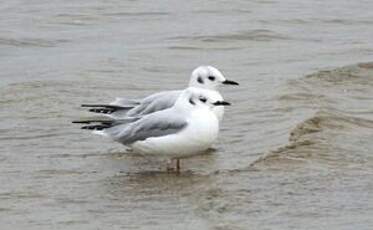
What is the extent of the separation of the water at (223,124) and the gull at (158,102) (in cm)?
27

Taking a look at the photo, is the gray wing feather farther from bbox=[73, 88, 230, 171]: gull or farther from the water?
the water

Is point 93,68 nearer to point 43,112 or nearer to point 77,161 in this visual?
point 43,112

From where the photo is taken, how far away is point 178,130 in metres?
8.87

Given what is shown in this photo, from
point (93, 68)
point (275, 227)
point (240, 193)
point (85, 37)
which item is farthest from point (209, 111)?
point (85, 37)

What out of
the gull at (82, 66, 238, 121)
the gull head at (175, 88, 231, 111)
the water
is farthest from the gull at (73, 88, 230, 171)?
the gull at (82, 66, 238, 121)

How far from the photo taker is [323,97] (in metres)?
12.2

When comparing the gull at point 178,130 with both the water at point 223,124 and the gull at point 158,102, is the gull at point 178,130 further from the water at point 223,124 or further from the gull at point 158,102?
the gull at point 158,102

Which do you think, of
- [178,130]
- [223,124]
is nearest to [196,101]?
[178,130]

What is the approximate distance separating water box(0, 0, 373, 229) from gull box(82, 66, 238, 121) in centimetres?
27

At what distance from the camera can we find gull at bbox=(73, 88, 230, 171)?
8.82 m

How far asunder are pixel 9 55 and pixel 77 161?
19.0 feet

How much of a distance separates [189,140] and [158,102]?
1.13m

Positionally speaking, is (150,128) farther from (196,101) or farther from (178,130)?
(196,101)

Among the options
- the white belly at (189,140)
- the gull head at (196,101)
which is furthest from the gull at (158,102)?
the white belly at (189,140)
